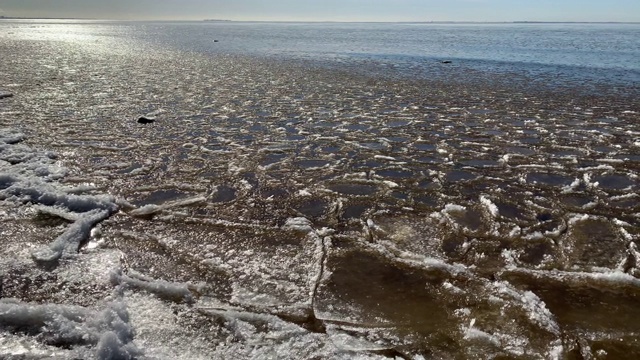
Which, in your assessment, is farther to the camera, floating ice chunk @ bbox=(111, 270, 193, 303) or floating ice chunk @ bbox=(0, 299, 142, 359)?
floating ice chunk @ bbox=(111, 270, 193, 303)

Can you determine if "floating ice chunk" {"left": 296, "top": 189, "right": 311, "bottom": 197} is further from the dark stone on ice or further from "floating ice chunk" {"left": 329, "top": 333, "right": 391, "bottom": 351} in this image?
the dark stone on ice

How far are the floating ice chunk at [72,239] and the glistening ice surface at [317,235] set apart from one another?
2 cm

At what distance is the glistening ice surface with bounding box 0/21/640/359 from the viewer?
3383 mm

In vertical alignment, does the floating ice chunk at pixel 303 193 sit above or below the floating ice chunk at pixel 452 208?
above

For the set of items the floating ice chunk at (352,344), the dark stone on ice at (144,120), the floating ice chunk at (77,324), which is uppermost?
the dark stone on ice at (144,120)

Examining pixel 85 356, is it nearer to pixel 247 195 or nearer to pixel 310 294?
pixel 310 294

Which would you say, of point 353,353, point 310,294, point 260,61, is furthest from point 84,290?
point 260,61

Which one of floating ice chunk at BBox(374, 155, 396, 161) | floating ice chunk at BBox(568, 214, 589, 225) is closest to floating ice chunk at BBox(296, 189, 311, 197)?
floating ice chunk at BBox(374, 155, 396, 161)

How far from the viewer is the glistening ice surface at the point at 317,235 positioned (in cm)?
338

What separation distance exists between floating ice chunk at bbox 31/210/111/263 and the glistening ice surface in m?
0.02

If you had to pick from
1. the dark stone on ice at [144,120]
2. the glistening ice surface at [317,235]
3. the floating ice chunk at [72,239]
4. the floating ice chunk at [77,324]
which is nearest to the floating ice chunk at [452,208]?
the glistening ice surface at [317,235]

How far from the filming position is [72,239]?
470cm

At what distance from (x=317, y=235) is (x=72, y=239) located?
2.62m

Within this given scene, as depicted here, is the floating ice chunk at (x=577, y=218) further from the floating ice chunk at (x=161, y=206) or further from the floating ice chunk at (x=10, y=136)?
the floating ice chunk at (x=10, y=136)
